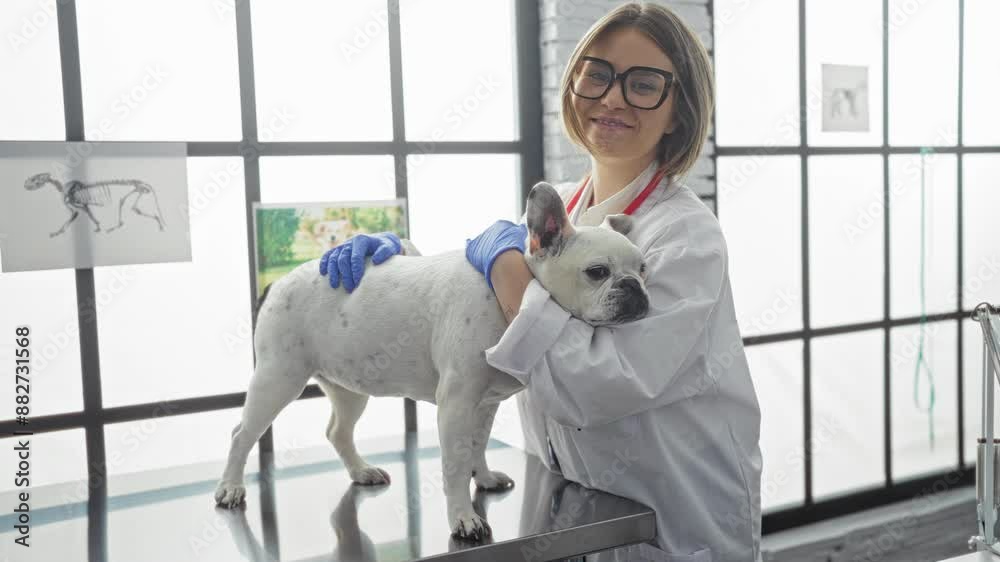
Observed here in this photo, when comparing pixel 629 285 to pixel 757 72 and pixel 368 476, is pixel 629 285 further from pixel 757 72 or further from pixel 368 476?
pixel 757 72

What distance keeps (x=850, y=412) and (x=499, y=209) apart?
1.63 metres

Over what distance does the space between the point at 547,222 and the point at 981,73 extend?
287 cm

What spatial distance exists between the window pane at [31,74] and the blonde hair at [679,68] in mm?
1196

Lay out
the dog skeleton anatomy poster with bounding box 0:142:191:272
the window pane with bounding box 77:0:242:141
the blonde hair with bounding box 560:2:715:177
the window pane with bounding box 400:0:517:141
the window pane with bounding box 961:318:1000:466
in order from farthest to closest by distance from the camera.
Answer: the window pane with bounding box 961:318:1000:466 < the window pane with bounding box 400:0:517:141 < the window pane with bounding box 77:0:242:141 < the dog skeleton anatomy poster with bounding box 0:142:191:272 < the blonde hair with bounding box 560:2:715:177

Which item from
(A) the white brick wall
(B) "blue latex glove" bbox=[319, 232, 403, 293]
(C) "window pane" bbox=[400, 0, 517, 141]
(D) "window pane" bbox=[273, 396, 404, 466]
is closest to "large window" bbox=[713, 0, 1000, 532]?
(A) the white brick wall

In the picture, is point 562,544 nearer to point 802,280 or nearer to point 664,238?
point 664,238

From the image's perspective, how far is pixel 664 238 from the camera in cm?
135

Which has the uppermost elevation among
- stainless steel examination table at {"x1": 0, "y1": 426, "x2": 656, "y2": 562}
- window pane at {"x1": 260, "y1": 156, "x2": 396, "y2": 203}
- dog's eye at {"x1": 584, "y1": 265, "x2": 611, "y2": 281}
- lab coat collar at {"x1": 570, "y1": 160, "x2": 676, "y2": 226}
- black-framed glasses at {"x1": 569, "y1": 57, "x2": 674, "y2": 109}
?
black-framed glasses at {"x1": 569, "y1": 57, "x2": 674, "y2": 109}

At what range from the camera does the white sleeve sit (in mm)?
1174

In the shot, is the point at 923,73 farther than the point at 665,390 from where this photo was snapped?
Yes

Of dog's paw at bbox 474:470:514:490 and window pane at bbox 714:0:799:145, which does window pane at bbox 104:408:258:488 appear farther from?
window pane at bbox 714:0:799:145

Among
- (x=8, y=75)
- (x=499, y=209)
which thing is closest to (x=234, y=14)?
(x=8, y=75)

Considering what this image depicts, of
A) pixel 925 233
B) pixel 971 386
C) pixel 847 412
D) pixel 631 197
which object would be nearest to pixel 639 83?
pixel 631 197

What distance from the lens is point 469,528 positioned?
3.94 ft
